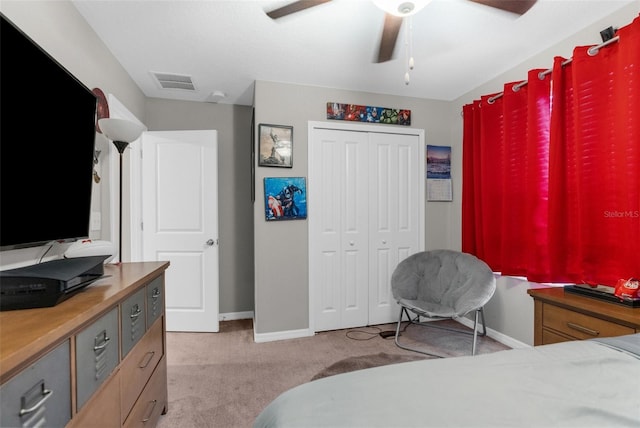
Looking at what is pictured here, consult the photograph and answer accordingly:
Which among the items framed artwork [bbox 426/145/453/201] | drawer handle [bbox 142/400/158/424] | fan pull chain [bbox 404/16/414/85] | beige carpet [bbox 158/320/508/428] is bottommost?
beige carpet [bbox 158/320/508/428]

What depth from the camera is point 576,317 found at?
1.72 meters

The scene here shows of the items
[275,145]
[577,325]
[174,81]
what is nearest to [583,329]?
[577,325]

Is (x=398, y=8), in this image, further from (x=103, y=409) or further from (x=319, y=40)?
(x=103, y=409)

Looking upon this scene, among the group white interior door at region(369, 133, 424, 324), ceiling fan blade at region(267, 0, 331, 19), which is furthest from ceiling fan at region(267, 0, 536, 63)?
white interior door at region(369, 133, 424, 324)

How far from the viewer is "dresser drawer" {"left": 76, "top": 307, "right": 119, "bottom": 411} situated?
0.88 metres

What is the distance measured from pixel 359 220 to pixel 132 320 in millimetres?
Result: 2246

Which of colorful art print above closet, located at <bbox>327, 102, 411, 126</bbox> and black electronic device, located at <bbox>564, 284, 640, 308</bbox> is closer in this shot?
black electronic device, located at <bbox>564, 284, 640, 308</bbox>

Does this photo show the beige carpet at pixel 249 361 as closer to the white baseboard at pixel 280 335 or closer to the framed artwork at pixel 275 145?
the white baseboard at pixel 280 335

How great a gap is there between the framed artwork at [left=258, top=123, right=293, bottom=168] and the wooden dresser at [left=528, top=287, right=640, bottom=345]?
2238 mm

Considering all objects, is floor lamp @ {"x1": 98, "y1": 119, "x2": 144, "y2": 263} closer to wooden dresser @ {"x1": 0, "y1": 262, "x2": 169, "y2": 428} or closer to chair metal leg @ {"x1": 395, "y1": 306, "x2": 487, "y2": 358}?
wooden dresser @ {"x1": 0, "y1": 262, "x2": 169, "y2": 428}

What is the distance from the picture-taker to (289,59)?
8.18ft

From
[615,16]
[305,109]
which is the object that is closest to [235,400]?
[305,109]

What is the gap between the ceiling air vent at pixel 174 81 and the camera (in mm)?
2729

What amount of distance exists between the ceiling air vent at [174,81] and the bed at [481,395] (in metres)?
2.88
